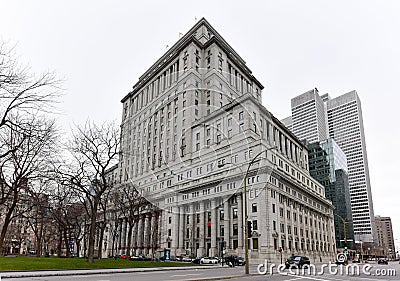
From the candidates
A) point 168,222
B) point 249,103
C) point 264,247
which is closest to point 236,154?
point 249,103

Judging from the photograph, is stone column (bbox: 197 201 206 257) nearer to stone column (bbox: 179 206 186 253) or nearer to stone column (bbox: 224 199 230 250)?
stone column (bbox: 179 206 186 253)

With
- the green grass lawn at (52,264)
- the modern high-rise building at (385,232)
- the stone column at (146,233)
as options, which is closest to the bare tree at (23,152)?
the green grass lawn at (52,264)

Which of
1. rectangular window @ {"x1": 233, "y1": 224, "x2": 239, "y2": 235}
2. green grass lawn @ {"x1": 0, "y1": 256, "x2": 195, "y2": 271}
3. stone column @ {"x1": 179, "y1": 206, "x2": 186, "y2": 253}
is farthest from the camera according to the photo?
stone column @ {"x1": 179, "y1": 206, "x2": 186, "y2": 253}

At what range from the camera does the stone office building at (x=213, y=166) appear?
198 feet

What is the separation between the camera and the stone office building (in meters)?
60.5

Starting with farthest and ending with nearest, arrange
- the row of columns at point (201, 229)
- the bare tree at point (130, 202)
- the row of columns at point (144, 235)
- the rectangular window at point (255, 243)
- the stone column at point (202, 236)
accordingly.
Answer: the row of columns at point (144, 235), the stone column at point (202, 236), the row of columns at point (201, 229), the rectangular window at point (255, 243), the bare tree at point (130, 202)

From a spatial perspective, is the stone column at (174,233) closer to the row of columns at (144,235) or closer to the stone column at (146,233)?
the row of columns at (144,235)

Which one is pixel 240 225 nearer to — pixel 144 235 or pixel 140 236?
pixel 144 235

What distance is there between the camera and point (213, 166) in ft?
195

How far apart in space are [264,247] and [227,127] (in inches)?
1090

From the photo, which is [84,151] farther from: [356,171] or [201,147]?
[356,171]

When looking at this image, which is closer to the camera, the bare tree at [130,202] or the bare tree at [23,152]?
the bare tree at [23,152]

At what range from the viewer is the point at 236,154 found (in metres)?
63.9

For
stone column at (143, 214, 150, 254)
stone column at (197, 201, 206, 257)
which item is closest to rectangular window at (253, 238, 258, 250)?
stone column at (197, 201, 206, 257)
